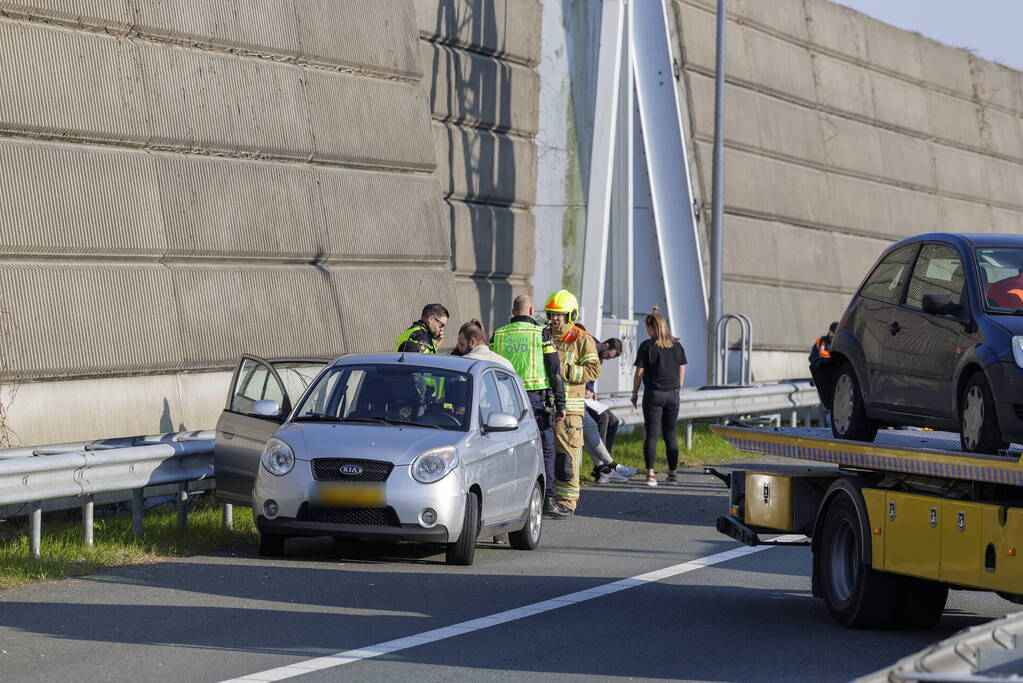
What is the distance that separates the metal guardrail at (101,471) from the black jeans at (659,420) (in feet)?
20.3

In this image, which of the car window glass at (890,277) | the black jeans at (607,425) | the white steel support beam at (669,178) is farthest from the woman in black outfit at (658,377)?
the white steel support beam at (669,178)

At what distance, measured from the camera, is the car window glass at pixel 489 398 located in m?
13.1

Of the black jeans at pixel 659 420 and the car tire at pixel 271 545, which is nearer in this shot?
the car tire at pixel 271 545

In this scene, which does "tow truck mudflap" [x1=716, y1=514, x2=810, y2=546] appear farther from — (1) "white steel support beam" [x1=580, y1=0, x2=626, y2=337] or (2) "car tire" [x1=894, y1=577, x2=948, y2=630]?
(1) "white steel support beam" [x1=580, y1=0, x2=626, y2=337]

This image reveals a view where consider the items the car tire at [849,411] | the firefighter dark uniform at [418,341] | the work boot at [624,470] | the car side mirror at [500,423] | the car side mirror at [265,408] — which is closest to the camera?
the car tire at [849,411]

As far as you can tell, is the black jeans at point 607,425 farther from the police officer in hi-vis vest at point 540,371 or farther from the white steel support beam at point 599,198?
the white steel support beam at point 599,198

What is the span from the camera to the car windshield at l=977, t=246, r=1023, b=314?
9.50 metres

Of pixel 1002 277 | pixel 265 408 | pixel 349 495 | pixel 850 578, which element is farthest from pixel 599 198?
pixel 850 578

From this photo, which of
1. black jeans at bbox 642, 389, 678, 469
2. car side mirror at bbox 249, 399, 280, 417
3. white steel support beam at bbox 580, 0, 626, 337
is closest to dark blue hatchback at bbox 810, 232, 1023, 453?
car side mirror at bbox 249, 399, 280, 417

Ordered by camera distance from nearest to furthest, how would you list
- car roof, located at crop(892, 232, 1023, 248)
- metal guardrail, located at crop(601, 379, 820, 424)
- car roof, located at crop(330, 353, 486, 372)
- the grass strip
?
1. car roof, located at crop(892, 232, 1023, 248)
2. the grass strip
3. car roof, located at crop(330, 353, 486, 372)
4. metal guardrail, located at crop(601, 379, 820, 424)

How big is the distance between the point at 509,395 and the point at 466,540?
2136 mm

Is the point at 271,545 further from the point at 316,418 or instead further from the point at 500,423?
the point at 500,423

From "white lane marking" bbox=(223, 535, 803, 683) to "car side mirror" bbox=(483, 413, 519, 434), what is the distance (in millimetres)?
1517

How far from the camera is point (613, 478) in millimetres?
19391
